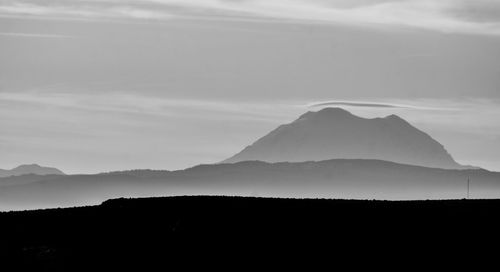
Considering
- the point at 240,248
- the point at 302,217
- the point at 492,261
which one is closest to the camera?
the point at 492,261

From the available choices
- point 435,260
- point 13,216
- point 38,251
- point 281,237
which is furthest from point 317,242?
point 13,216

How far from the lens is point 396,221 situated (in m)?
79.6

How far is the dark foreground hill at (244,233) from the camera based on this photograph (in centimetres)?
7425

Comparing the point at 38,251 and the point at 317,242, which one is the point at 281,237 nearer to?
the point at 317,242

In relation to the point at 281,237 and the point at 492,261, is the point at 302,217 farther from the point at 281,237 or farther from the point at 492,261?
the point at 492,261

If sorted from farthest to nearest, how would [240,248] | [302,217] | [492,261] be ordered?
[302,217]
[240,248]
[492,261]

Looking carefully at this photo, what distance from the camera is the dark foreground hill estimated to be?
74250 mm

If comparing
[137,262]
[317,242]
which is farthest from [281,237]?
[137,262]

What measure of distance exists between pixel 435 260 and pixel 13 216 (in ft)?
100

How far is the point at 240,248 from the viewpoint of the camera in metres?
75.8

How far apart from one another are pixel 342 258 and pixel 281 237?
5419 mm

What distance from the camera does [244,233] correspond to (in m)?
78.4

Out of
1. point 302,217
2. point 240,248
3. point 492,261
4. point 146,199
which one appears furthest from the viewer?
point 146,199

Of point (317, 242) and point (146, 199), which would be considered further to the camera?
point (146, 199)
